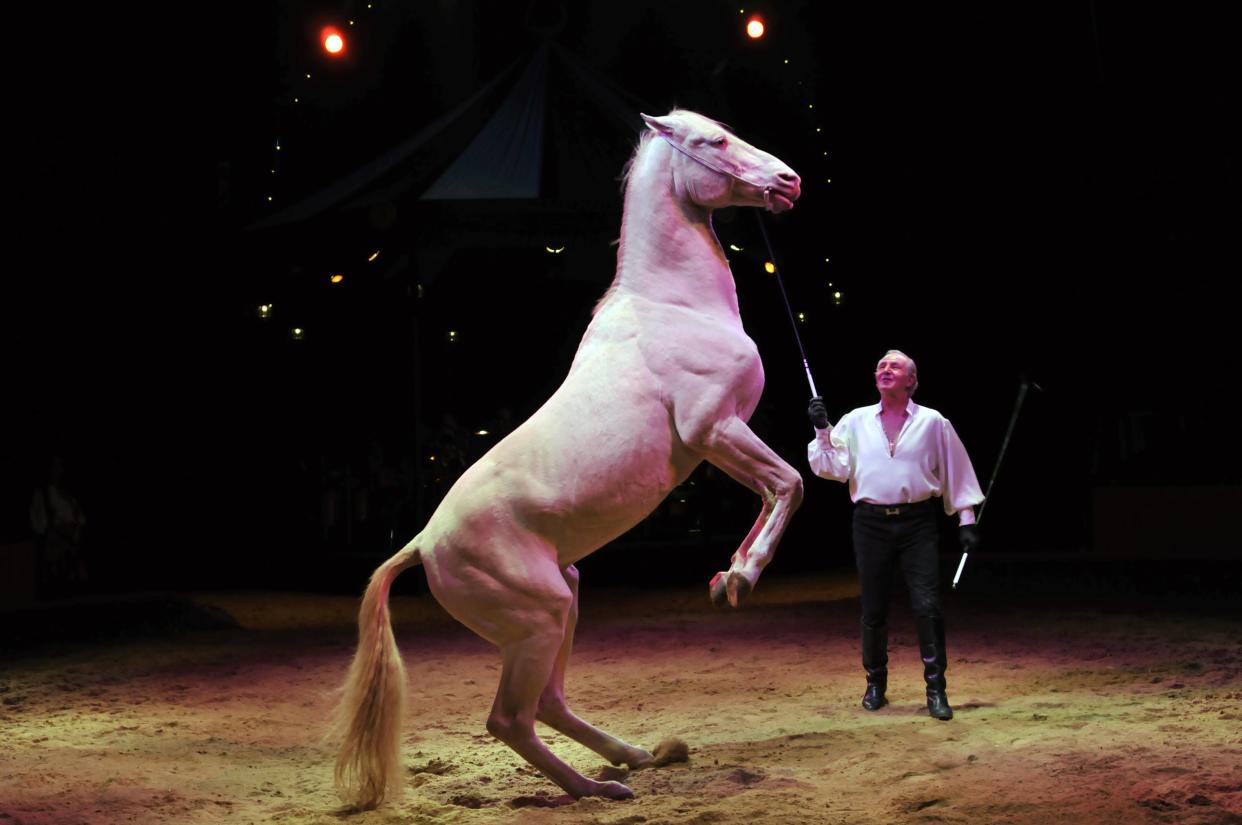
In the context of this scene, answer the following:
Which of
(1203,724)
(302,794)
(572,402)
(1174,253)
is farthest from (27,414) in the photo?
(1174,253)

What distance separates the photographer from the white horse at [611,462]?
155 inches

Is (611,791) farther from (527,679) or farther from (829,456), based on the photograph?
(829,456)

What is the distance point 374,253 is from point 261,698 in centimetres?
527

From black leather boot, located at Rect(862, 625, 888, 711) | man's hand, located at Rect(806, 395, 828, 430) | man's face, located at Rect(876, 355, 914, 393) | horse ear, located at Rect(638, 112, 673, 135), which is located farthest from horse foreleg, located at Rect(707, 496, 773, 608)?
black leather boot, located at Rect(862, 625, 888, 711)

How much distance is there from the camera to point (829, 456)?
213 inches

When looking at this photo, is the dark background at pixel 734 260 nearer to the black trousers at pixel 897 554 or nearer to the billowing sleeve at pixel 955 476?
the billowing sleeve at pixel 955 476

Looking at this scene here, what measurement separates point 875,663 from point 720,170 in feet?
9.19

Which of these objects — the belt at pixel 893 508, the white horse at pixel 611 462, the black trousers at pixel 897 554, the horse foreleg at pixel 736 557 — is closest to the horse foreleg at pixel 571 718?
the white horse at pixel 611 462

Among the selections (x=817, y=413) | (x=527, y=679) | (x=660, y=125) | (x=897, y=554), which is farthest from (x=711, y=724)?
(x=660, y=125)

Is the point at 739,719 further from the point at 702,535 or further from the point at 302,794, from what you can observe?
the point at 702,535

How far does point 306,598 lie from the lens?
11.0 metres

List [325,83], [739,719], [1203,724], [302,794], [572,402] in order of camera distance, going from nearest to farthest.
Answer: [572,402], [302,794], [1203,724], [739,719], [325,83]

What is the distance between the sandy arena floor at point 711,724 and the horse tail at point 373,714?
13cm

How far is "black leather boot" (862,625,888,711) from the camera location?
18.6 ft
